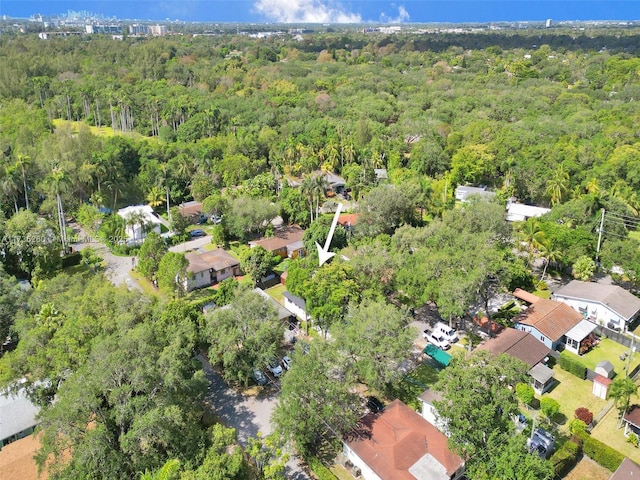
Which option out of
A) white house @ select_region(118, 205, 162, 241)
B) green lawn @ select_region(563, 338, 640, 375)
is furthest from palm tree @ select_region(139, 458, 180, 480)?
white house @ select_region(118, 205, 162, 241)

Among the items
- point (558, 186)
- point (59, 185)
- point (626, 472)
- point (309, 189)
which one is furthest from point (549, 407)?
point (59, 185)

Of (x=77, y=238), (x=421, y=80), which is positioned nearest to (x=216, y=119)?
(x=77, y=238)

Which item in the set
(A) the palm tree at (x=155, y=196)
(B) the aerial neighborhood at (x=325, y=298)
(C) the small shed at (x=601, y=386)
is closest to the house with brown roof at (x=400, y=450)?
(B) the aerial neighborhood at (x=325, y=298)

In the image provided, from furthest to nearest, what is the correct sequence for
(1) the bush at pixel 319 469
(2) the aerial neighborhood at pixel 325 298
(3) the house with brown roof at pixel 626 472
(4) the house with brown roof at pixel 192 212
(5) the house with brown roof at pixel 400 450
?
1. (4) the house with brown roof at pixel 192 212
2. (1) the bush at pixel 319 469
3. (5) the house with brown roof at pixel 400 450
4. (2) the aerial neighborhood at pixel 325 298
5. (3) the house with brown roof at pixel 626 472

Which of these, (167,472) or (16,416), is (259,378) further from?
(16,416)

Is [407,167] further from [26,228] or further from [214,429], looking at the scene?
[214,429]

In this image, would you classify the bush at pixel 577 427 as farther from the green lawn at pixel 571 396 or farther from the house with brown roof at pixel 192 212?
the house with brown roof at pixel 192 212
